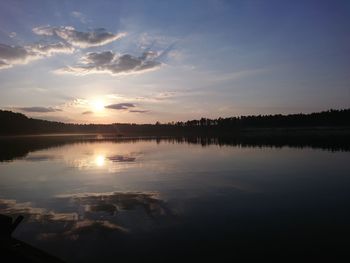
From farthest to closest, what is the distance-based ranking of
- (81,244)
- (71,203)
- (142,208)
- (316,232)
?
(71,203), (142,208), (316,232), (81,244)

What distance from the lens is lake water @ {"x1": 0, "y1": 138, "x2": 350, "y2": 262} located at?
10539 millimetres

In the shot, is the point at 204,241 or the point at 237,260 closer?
the point at 237,260

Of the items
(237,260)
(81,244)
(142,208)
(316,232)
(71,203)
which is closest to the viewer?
(237,260)

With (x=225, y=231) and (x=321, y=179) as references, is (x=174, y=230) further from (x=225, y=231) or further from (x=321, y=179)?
(x=321, y=179)

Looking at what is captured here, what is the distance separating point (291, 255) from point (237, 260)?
1.66 meters

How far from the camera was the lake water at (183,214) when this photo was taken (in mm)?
10539

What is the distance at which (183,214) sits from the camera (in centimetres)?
1442

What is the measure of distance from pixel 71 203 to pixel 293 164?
21127 millimetres

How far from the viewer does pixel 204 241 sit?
11117 mm

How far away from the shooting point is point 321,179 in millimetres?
22281

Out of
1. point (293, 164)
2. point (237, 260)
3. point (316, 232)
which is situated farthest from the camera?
point (293, 164)

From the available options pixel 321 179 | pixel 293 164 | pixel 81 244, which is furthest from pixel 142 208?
pixel 293 164

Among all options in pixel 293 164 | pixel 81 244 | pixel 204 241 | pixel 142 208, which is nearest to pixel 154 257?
pixel 204 241

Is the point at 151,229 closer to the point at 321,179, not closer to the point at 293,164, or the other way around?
the point at 321,179
